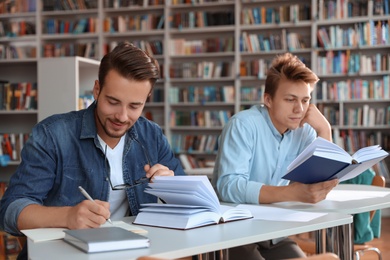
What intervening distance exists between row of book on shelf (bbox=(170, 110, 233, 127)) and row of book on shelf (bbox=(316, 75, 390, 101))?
115 centimetres

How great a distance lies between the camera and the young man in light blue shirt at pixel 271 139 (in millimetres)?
2135

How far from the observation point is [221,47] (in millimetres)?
6715

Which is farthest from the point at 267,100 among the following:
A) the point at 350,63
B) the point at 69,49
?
the point at 69,49

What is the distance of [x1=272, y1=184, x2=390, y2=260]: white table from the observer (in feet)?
5.93

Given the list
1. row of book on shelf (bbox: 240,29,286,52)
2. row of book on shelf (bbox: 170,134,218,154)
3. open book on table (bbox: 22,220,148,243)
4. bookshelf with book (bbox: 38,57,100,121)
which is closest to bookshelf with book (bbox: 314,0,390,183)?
row of book on shelf (bbox: 240,29,286,52)

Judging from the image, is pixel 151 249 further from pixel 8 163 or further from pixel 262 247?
pixel 8 163

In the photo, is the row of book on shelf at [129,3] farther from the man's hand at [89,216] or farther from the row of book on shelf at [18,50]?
the man's hand at [89,216]

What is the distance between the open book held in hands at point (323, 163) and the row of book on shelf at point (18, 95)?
346 centimetres

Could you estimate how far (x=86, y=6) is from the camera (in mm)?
7082

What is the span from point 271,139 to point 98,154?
0.82 metres

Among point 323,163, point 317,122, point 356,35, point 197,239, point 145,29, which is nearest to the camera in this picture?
point 197,239

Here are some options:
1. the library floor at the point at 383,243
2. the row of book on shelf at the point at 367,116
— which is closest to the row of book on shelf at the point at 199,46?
the row of book on shelf at the point at 367,116

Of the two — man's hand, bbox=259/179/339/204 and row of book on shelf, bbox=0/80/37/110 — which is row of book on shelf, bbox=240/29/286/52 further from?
man's hand, bbox=259/179/339/204

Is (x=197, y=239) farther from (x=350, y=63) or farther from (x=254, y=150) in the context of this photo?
(x=350, y=63)
